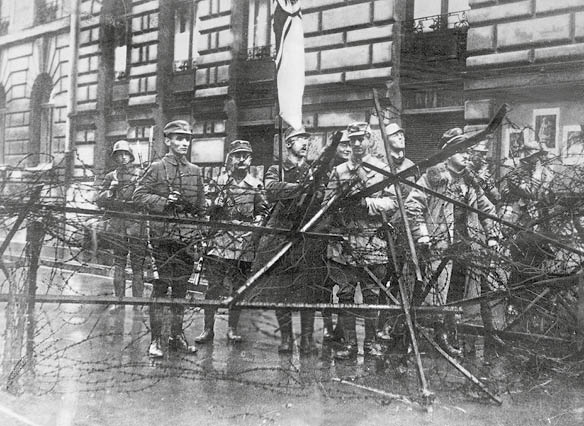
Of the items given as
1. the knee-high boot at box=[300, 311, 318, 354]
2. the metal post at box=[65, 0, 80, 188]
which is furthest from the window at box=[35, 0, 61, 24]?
the knee-high boot at box=[300, 311, 318, 354]

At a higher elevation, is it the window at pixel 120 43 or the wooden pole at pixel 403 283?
the window at pixel 120 43

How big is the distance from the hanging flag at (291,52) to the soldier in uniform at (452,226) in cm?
114

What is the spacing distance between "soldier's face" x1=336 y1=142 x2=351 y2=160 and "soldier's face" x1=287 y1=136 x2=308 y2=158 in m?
0.23

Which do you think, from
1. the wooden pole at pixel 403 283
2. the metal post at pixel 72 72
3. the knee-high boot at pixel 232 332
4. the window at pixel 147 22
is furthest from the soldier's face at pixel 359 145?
the metal post at pixel 72 72

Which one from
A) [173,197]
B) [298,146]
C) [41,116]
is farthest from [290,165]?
[41,116]

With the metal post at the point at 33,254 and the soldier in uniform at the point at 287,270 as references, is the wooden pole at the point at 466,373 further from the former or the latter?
the metal post at the point at 33,254

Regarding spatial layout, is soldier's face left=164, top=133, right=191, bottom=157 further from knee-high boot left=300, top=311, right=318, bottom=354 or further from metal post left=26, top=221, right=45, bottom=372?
knee-high boot left=300, top=311, right=318, bottom=354

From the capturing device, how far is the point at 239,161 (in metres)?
4.93

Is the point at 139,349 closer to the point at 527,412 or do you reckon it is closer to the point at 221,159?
the point at 221,159

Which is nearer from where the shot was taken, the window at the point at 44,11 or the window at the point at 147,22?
the window at the point at 44,11

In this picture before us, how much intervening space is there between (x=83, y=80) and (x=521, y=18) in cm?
374

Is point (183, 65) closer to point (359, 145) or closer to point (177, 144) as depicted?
point (177, 144)

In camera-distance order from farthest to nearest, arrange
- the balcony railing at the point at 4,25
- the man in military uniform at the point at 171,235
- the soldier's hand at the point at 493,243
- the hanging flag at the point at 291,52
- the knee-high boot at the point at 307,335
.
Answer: the balcony railing at the point at 4,25 < the hanging flag at the point at 291,52 < the knee-high boot at the point at 307,335 < the soldier's hand at the point at 493,243 < the man in military uniform at the point at 171,235

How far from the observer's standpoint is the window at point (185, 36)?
5.70 metres
